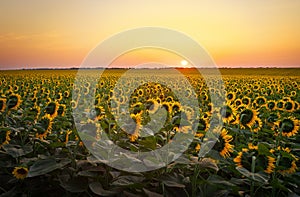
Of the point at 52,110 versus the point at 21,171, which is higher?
the point at 52,110

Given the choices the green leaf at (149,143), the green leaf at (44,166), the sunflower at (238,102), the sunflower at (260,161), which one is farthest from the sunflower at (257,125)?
the green leaf at (44,166)

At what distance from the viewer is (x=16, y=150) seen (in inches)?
120

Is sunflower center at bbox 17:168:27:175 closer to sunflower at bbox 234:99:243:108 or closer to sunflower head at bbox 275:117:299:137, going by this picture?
sunflower head at bbox 275:117:299:137

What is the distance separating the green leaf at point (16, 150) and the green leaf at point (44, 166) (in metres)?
0.36

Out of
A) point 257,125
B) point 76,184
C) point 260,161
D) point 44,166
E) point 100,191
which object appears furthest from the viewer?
point 257,125

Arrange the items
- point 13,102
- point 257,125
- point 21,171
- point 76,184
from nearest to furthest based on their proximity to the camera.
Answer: point 76,184, point 21,171, point 13,102, point 257,125

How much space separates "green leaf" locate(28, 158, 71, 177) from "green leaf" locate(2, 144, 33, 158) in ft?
1.18

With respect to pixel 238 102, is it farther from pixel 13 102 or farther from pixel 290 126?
pixel 13 102

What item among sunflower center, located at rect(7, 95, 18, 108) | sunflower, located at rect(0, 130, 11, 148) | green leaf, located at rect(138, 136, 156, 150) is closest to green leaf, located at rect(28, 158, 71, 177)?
green leaf, located at rect(138, 136, 156, 150)

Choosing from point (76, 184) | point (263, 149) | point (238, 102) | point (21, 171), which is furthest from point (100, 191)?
point (238, 102)

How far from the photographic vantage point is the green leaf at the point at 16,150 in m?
2.97

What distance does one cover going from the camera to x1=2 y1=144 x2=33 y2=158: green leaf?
9.75 ft

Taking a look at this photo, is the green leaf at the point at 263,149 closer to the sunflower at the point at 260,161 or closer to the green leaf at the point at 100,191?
the sunflower at the point at 260,161

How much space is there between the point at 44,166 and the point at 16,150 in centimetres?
53
